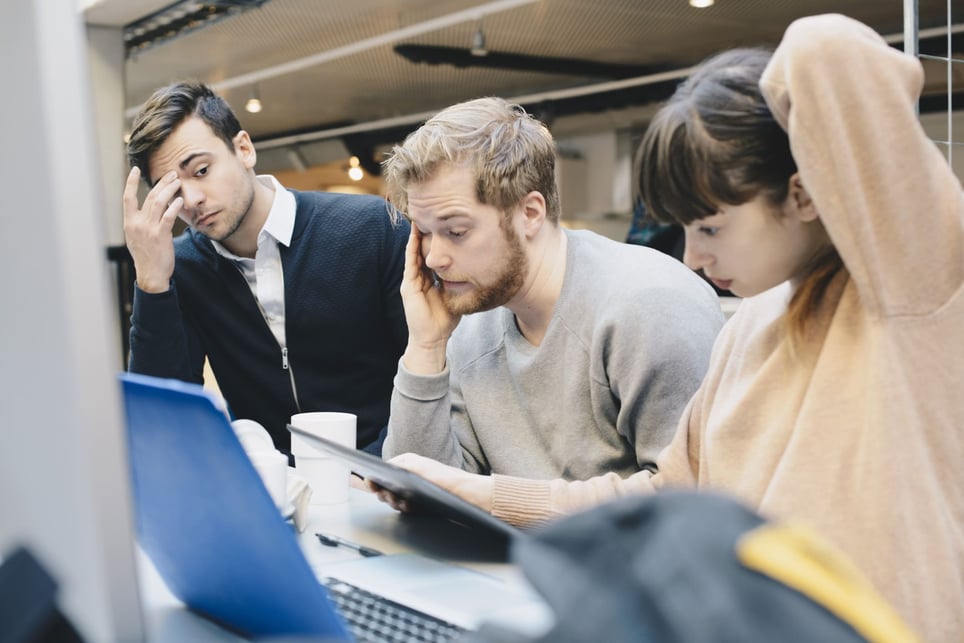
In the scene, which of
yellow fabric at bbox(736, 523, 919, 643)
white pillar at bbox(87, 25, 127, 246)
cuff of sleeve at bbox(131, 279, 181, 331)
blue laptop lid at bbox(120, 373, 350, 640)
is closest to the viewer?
yellow fabric at bbox(736, 523, 919, 643)

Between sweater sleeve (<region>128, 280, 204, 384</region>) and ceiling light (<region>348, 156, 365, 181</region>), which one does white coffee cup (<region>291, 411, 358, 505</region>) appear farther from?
ceiling light (<region>348, 156, 365, 181</region>)

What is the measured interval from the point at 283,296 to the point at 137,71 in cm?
647

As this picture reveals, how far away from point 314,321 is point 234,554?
1.45 meters

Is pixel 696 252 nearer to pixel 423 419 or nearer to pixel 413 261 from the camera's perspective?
pixel 423 419

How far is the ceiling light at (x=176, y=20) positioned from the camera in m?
4.78

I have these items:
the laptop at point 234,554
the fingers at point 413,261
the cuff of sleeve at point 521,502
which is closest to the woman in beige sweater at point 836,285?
the cuff of sleeve at point 521,502

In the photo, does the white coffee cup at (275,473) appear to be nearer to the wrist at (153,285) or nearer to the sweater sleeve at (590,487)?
the sweater sleeve at (590,487)

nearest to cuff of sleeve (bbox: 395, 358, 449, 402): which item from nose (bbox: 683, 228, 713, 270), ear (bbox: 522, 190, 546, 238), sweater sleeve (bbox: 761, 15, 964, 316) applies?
ear (bbox: 522, 190, 546, 238)

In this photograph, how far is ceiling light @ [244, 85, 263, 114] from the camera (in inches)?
322

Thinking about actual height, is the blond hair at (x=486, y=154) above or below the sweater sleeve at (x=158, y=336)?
above

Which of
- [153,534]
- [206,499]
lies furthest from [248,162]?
[206,499]

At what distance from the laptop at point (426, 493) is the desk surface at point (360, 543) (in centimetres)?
3

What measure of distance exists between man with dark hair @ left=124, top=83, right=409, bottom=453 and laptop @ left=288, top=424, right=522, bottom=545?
926 millimetres

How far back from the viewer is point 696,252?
1063 millimetres
